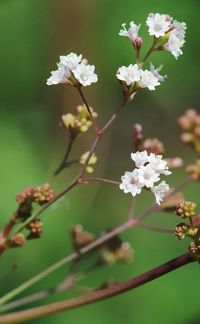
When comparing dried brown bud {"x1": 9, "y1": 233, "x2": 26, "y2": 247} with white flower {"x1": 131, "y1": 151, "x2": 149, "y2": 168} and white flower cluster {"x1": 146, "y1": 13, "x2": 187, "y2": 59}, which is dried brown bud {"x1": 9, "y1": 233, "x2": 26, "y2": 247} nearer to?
white flower {"x1": 131, "y1": 151, "x2": 149, "y2": 168}

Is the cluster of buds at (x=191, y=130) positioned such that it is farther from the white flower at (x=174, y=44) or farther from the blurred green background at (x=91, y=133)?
the blurred green background at (x=91, y=133)

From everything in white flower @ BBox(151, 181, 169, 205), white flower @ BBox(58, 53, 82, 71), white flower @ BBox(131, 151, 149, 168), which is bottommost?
white flower @ BBox(151, 181, 169, 205)

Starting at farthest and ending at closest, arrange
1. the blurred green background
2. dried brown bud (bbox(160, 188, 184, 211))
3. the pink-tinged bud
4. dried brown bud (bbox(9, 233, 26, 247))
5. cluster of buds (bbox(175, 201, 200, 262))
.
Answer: the blurred green background < dried brown bud (bbox(160, 188, 184, 211)) < dried brown bud (bbox(9, 233, 26, 247)) < the pink-tinged bud < cluster of buds (bbox(175, 201, 200, 262))

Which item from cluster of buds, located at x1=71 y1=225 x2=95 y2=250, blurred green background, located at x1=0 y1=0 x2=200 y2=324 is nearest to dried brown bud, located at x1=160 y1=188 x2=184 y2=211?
cluster of buds, located at x1=71 y1=225 x2=95 y2=250

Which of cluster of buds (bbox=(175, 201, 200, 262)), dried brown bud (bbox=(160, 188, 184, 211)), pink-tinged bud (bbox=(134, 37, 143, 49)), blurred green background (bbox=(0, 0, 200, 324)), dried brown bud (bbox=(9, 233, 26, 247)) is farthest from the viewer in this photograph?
blurred green background (bbox=(0, 0, 200, 324))

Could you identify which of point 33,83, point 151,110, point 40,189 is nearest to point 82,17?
point 33,83

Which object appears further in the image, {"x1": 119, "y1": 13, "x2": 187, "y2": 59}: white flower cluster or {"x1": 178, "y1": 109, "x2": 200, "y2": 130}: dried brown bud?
{"x1": 178, "y1": 109, "x2": 200, "y2": 130}: dried brown bud

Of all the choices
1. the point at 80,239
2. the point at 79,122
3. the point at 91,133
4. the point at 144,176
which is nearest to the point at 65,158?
the point at 79,122
